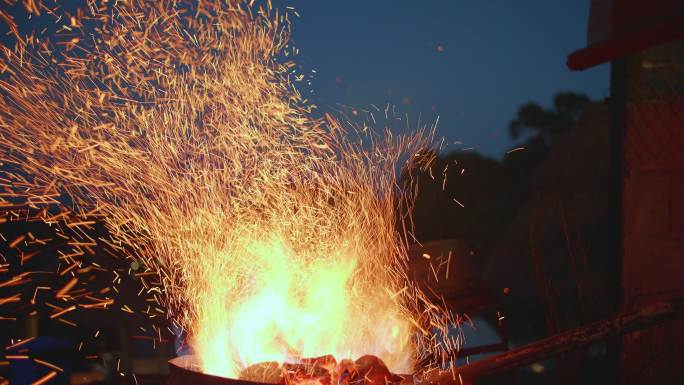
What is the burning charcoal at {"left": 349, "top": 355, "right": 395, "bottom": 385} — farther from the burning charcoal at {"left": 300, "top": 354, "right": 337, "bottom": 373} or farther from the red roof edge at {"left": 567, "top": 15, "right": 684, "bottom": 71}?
the red roof edge at {"left": 567, "top": 15, "right": 684, "bottom": 71}

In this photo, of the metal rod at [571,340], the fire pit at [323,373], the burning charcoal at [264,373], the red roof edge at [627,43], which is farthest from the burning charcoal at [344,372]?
the red roof edge at [627,43]

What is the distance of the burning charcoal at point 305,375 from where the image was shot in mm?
3299

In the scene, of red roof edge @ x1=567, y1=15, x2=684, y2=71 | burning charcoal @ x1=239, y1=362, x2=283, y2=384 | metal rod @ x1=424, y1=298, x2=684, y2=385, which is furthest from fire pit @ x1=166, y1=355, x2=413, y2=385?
red roof edge @ x1=567, y1=15, x2=684, y2=71

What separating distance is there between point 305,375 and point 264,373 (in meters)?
0.24

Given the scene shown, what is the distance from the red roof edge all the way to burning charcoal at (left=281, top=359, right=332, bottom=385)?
2514 mm

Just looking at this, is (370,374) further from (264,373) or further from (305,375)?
(264,373)

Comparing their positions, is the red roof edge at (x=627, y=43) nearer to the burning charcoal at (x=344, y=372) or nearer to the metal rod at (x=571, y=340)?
the metal rod at (x=571, y=340)

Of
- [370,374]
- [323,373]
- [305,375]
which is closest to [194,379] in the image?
[305,375]

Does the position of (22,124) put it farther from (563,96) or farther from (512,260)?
(563,96)

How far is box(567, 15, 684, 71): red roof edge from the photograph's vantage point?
3.73m

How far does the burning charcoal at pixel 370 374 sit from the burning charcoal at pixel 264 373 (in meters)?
0.40

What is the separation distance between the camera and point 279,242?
16.0ft

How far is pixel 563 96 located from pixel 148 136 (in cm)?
3654

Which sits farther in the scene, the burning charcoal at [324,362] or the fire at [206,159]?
the fire at [206,159]
